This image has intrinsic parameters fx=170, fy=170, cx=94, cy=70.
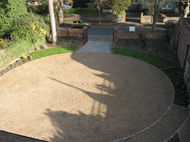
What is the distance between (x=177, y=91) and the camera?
11.3 metres

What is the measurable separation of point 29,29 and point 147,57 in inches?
519

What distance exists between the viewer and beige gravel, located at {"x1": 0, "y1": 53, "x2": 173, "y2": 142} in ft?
27.4

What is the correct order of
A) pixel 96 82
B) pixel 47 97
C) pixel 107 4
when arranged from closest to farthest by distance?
pixel 47 97 < pixel 96 82 < pixel 107 4

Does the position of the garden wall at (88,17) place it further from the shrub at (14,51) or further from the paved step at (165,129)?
the paved step at (165,129)

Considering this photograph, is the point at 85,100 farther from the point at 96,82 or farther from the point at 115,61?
the point at 115,61

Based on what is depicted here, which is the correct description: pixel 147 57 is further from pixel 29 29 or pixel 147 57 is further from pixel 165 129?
pixel 29 29

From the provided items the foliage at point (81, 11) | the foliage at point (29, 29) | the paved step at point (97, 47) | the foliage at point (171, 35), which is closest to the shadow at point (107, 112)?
the paved step at point (97, 47)

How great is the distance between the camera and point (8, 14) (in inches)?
736

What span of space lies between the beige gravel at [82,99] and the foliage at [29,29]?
4.26 m

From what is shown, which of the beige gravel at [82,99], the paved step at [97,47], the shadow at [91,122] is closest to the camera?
the shadow at [91,122]

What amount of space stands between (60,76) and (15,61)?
585 cm

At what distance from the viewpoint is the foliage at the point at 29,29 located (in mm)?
18344

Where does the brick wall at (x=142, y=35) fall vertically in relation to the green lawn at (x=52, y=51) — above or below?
above

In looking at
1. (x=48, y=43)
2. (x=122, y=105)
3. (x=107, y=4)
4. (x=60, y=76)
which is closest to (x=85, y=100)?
(x=122, y=105)
